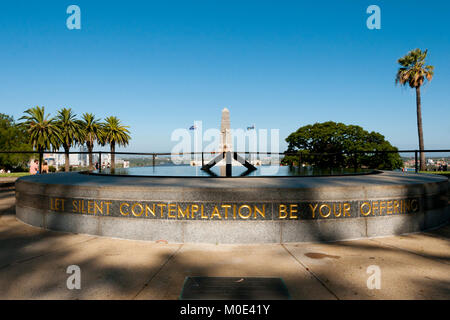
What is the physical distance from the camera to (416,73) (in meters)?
34.2

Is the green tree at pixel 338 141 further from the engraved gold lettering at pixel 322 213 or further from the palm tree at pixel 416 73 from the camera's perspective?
the engraved gold lettering at pixel 322 213

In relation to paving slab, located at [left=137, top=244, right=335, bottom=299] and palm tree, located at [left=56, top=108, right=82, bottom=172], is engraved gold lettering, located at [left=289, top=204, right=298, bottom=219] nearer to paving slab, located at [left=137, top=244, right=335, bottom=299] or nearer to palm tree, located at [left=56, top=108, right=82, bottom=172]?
paving slab, located at [left=137, top=244, right=335, bottom=299]

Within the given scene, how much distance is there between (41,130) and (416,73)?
61082 millimetres

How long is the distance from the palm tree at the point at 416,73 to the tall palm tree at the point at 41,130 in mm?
57058

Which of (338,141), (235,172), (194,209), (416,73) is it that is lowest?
(194,209)

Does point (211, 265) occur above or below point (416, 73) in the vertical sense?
below

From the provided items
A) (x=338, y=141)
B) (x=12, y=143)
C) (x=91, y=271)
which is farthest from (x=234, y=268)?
(x=12, y=143)

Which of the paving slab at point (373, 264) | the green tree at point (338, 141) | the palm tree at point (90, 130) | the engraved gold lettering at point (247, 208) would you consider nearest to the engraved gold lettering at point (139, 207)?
the engraved gold lettering at point (247, 208)

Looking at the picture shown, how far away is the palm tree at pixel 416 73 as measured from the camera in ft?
112

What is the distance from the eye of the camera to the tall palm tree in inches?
1930

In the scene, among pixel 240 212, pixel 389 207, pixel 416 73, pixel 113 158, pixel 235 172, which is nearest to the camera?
pixel 240 212

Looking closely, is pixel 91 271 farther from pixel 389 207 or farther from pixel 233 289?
pixel 389 207
